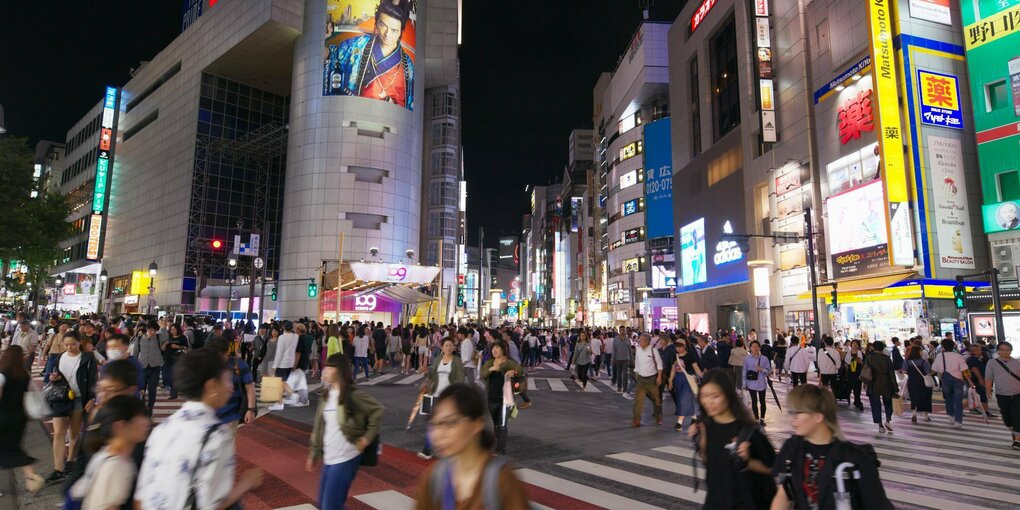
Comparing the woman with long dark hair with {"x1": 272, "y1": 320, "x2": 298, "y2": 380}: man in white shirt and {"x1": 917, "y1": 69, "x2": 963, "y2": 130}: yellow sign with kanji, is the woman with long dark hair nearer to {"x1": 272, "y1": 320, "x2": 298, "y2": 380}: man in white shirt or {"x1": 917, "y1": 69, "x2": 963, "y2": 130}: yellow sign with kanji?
{"x1": 272, "y1": 320, "x2": 298, "y2": 380}: man in white shirt

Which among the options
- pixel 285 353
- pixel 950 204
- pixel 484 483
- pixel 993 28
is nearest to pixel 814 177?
pixel 950 204

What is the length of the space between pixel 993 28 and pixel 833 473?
30.5 metres

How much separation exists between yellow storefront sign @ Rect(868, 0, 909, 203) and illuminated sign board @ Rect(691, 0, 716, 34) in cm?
2174

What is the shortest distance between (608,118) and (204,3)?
48.3 metres

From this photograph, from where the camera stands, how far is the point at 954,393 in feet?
42.0

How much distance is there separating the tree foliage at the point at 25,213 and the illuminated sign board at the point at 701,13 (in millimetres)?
45158

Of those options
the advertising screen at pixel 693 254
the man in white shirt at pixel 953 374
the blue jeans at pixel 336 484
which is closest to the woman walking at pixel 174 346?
the blue jeans at pixel 336 484

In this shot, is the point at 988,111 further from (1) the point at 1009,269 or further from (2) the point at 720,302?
(2) the point at 720,302

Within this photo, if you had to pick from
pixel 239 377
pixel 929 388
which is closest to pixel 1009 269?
pixel 929 388

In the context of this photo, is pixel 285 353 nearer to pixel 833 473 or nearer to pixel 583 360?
pixel 583 360

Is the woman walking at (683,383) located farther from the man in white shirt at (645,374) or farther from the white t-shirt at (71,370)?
the white t-shirt at (71,370)

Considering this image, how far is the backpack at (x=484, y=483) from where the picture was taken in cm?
213

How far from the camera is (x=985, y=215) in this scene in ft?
79.5

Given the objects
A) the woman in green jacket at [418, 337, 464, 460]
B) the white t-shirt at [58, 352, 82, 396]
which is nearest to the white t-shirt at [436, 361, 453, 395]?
the woman in green jacket at [418, 337, 464, 460]
